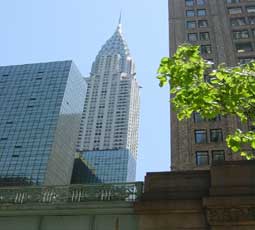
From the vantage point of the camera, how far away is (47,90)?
122 m

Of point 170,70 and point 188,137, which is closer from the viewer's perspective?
point 170,70

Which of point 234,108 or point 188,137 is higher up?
point 188,137

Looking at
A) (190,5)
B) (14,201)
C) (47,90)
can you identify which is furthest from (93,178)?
(14,201)

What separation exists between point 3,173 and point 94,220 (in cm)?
9693

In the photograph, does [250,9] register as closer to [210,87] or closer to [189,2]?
Answer: [189,2]

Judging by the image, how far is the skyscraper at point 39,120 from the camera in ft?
343

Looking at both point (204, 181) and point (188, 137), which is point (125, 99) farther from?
point (204, 181)

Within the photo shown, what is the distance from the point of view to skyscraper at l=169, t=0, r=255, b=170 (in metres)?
40.9

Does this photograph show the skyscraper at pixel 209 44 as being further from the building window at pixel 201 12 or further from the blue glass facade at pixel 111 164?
the blue glass facade at pixel 111 164

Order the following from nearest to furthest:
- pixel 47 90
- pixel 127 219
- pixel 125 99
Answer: pixel 127 219 → pixel 47 90 → pixel 125 99

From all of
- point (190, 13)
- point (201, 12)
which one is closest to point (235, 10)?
point (201, 12)

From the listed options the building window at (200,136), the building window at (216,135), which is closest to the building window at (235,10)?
the building window at (216,135)

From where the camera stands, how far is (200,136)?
42.3m

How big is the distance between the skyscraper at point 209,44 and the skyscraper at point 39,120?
209ft
